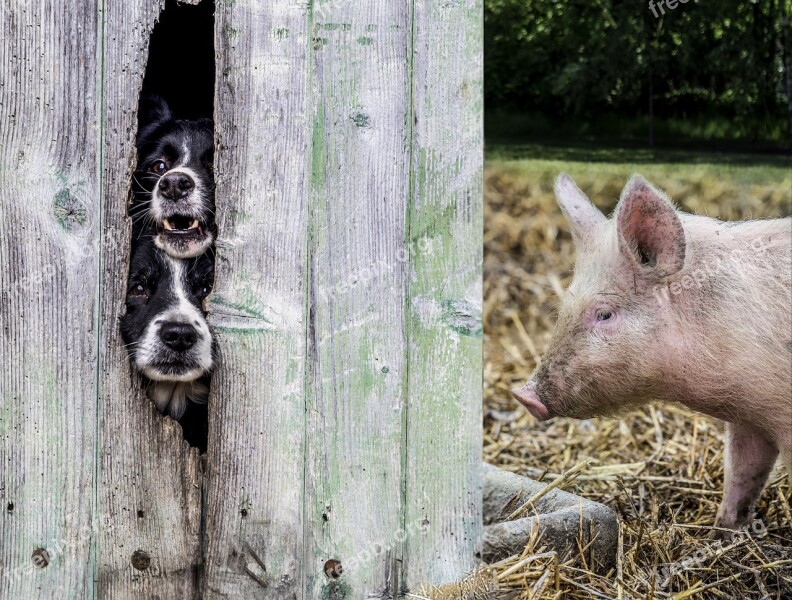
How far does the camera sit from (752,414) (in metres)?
2.56

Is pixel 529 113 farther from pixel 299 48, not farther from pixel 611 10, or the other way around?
pixel 299 48

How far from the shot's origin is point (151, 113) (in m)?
2.80

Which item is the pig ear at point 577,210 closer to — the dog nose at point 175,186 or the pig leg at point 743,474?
the pig leg at point 743,474

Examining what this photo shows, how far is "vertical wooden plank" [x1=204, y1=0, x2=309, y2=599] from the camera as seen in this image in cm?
210

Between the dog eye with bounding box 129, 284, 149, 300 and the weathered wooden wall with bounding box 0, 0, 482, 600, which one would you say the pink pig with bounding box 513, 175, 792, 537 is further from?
the dog eye with bounding box 129, 284, 149, 300

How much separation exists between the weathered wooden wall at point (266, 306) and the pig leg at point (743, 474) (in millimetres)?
1207

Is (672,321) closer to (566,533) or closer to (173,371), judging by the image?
(566,533)

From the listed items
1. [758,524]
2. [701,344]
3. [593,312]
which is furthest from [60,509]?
[758,524]

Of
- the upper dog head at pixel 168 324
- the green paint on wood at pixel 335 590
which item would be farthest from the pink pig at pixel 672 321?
the upper dog head at pixel 168 324

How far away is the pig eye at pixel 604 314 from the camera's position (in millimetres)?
2650

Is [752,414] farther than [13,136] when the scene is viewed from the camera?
Yes

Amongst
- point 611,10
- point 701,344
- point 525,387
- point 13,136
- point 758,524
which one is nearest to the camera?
point 13,136

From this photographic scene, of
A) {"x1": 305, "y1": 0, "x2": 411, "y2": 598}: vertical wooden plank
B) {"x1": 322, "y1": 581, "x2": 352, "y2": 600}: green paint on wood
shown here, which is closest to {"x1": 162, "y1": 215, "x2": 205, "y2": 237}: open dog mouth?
{"x1": 305, "y1": 0, "x2": 411, "y2": 598}: vertical wooden plank

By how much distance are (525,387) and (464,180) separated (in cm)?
81
